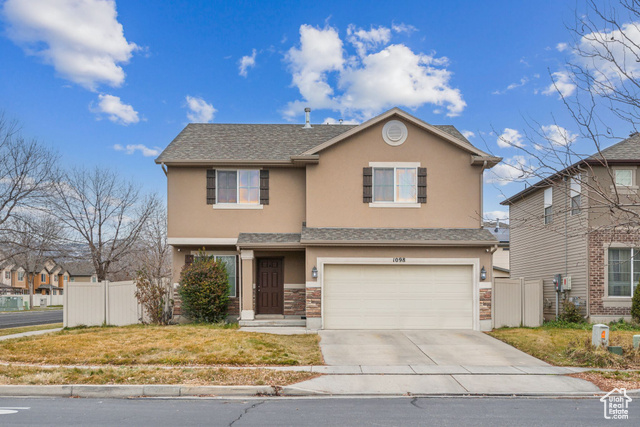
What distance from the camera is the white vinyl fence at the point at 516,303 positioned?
1750 cm

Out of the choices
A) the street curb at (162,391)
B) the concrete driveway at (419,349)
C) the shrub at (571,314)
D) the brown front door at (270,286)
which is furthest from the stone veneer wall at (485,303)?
the street curb at (162,391)

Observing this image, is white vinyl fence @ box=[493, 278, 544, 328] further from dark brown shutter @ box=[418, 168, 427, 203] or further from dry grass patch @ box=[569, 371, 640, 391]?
dry grass patch @ box=[569, 371, 640, 391]

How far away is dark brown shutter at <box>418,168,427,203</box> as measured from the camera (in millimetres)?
17781

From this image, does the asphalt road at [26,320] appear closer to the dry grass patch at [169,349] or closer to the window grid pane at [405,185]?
the dry grass patch at [169,349]

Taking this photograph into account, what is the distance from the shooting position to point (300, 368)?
35.9 ft

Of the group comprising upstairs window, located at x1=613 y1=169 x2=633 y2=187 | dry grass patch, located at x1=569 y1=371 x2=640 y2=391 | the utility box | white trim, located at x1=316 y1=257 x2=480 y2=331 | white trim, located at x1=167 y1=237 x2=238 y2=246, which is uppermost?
upstairs window, located at x1=613 y1=169 x2=633 y2=187

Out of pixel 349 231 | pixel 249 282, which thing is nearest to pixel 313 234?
pixel 349 231

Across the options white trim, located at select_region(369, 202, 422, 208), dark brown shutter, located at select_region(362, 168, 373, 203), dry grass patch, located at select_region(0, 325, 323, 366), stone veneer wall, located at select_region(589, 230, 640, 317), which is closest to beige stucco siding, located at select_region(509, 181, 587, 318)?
stone veneer wall, located at select_region(589, 230, 640, 317)

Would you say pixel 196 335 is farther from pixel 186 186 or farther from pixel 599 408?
pixel 599 408

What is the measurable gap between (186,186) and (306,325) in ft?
21.0

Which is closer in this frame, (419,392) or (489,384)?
(419,392)

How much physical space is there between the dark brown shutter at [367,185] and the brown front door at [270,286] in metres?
3.81

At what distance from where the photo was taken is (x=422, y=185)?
1781 cm
